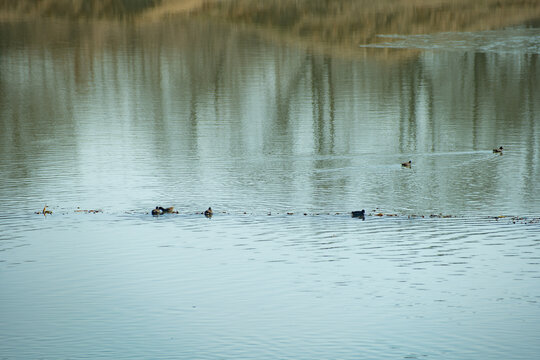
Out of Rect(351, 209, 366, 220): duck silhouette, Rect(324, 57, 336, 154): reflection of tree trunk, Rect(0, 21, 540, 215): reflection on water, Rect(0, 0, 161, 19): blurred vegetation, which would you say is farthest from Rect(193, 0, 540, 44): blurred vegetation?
Rect(351, 209, 366, 220): duck silhouette

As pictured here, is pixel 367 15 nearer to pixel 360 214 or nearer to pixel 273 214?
pixel 273 214

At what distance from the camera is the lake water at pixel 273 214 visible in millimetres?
22594

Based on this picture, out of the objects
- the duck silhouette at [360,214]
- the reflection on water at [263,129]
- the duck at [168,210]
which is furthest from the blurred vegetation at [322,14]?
the duck at [168,210]

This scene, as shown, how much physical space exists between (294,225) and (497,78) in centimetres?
4589

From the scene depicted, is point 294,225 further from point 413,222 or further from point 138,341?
point 138,341

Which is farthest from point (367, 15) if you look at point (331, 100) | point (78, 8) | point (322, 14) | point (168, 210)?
point (168, 210)

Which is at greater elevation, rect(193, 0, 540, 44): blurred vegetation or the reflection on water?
rect(193, 0, 540, 44): blurred vegetation

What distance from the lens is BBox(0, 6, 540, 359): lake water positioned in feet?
74.1

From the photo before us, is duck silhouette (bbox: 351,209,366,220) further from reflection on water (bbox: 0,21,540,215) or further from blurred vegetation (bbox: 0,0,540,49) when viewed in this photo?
blurred vegetation (bbox: 0,0,540,49)

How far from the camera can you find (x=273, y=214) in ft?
113

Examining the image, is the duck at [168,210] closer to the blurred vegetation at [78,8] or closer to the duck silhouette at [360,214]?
the duck silhouette at [360,214]

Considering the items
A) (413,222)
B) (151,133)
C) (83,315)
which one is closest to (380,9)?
(151,133)

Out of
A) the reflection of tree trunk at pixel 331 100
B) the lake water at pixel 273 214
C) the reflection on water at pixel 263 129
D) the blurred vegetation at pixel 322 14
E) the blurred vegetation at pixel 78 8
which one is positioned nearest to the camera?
the lake water at pixel 273 214

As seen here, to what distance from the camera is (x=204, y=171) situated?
43.9 meters
